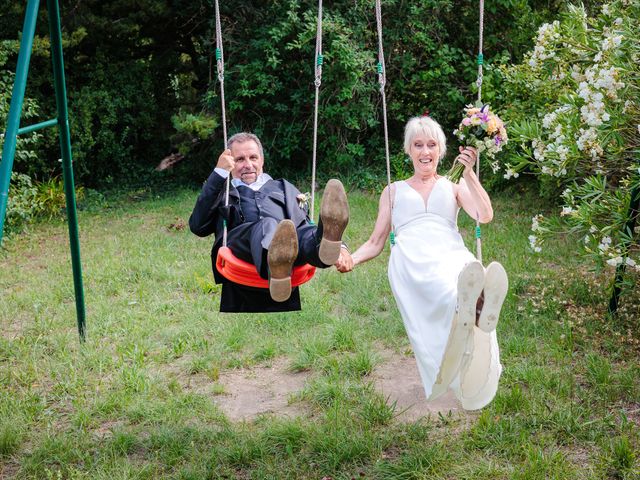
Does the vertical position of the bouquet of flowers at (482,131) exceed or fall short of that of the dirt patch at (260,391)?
it exceeds it

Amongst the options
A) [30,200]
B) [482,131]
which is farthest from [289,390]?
[30,200]

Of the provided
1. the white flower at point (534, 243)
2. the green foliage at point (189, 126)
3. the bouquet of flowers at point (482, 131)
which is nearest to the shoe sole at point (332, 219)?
the bouquet of flowers at point (482, 131)

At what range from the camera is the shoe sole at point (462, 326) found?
10.2ft

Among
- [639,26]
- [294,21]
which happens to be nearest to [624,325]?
[639,26]

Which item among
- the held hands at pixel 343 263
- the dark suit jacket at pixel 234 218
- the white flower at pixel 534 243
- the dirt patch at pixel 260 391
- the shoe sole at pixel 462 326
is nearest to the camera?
the shoe sole at pixel 462 326

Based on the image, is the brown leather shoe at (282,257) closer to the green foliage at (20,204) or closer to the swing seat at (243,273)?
the swing seat at (243,273)

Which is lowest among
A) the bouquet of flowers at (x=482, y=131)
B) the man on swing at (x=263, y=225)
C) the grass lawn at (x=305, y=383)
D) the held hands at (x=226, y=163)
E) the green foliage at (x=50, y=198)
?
the grass lawn at (x=305, y=383)

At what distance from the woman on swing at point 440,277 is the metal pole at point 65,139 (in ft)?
6.72

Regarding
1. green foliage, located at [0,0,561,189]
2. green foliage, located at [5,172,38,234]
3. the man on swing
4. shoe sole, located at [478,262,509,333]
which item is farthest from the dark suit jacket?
green foliage, located at [5,172,38,234]

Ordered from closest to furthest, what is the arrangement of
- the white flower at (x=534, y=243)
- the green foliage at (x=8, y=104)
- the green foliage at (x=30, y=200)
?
the white flower at (x=534, y=243), the green foliage at (x=8, y=104), the green foliage at (x=30, y=200)

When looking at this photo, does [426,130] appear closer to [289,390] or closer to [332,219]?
[332,219]

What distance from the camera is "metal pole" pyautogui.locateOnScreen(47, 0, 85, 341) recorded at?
14.9ft

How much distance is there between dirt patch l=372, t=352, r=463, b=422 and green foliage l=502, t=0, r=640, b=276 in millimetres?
1144

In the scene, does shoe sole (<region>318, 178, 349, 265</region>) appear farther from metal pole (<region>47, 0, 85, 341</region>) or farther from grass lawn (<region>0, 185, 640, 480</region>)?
metal pole (<region>47, 0, 85, 341</region>)
